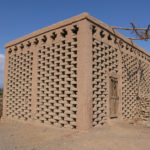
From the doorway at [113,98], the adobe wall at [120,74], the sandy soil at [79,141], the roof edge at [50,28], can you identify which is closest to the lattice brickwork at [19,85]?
the roof edge at [50,28]

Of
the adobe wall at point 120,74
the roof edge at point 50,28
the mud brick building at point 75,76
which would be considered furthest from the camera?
the adobe wall at point 120,74

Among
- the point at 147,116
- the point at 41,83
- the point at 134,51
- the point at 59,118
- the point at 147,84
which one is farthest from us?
the point at 147,84

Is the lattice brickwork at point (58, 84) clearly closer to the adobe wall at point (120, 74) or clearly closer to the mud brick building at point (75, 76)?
the mud brick building at point (75, 76)

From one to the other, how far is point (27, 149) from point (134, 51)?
6159 mm

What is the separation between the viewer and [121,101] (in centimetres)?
647

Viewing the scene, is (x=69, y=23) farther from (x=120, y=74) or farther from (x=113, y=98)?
(x=113, y=98)

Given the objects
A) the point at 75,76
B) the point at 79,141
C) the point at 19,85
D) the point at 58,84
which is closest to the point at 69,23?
the point at 75,76

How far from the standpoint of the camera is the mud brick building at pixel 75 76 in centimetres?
509

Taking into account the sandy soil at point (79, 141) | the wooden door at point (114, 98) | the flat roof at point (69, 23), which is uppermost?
the flat roof at point (69, 23)

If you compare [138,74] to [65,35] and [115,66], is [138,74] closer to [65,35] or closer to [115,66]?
[115,66]

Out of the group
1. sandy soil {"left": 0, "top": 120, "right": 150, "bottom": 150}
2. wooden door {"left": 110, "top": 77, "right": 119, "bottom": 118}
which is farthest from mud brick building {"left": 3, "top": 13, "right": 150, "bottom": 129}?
sandy soil {"left": 0, "top": 120, "right": 150, "bottom": 150}

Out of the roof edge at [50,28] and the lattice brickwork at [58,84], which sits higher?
the roof edge at [50,28]

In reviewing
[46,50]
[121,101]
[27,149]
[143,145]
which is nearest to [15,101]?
[46,50]

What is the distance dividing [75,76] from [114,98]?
6.20 feet
